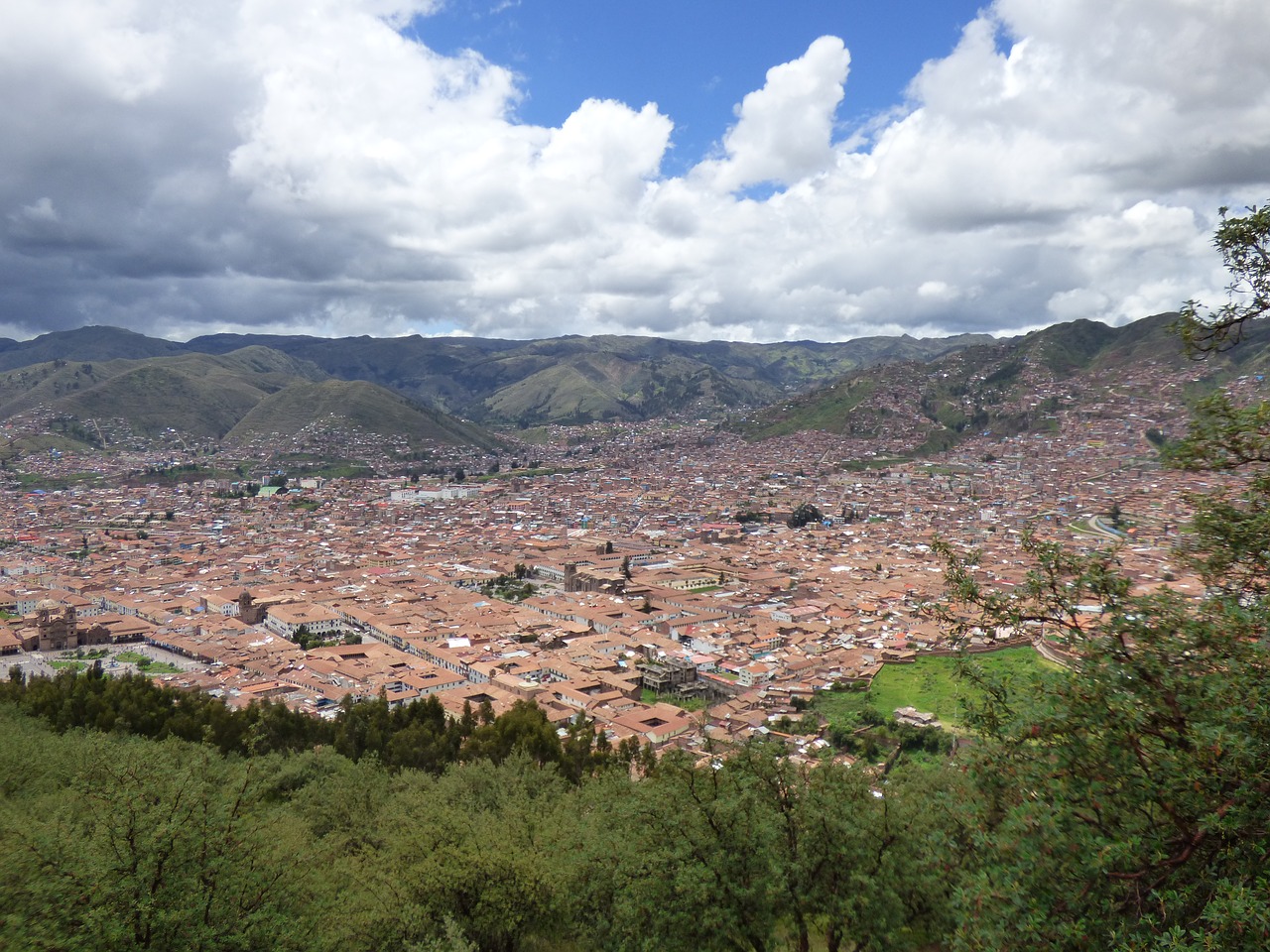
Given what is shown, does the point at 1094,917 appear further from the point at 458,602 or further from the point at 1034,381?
the point at 1034,381

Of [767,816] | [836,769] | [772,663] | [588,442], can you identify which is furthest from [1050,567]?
[588,442]

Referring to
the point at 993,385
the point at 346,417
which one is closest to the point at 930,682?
the point at 993,385

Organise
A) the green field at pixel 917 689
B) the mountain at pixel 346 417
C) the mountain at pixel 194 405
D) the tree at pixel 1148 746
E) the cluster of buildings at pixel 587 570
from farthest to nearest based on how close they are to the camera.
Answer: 1. the mountain at pixel 346 417
2. the mountain at pixel 194 405
3. the cluster of buildings at pixel 587 570
4. the green field at pixel 917 689
5. the tree at pixel 1148 746

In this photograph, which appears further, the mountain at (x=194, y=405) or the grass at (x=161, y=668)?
the mountain at (x=194, y=405)

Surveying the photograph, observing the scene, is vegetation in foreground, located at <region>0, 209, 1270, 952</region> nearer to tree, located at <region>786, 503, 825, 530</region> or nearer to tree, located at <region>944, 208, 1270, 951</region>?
tree, located at <region>944, 208, 1270, 951</region>

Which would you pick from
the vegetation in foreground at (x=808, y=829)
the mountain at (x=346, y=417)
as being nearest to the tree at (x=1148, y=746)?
the vegetation in foreground at (x=808, y=829)

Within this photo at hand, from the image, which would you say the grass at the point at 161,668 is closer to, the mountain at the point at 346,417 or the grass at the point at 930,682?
the grass at the point at 930,682
